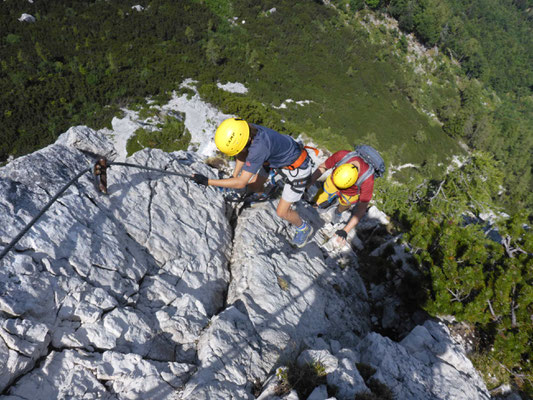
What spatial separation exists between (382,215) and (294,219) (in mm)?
6049

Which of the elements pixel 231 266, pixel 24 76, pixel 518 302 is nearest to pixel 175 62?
pixel 24 76

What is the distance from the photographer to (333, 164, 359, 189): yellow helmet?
20.2 ft

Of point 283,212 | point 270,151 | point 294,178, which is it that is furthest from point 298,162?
point 283,212

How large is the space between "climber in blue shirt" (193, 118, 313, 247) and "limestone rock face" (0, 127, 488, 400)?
142 centimetres

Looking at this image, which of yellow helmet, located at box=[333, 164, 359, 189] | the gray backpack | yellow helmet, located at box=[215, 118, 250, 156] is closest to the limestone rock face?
yellow helmet, located at box=[215, 118, 250, 156]

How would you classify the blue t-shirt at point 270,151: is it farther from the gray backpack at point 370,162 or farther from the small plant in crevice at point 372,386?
the small plant in crevice at point 372,386

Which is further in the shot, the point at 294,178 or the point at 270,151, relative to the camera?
the point at 294,178

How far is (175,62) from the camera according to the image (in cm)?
3319

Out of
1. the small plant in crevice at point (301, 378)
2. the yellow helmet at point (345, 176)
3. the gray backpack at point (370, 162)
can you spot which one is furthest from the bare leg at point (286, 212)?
the small plant in crevice at point (301, 378)

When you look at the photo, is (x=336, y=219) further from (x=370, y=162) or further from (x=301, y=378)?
(x=301, y=378)

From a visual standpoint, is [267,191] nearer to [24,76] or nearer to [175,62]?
[24,76]

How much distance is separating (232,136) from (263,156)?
0.76 m

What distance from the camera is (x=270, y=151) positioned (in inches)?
235

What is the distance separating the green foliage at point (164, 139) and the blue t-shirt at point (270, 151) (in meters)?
12.4
